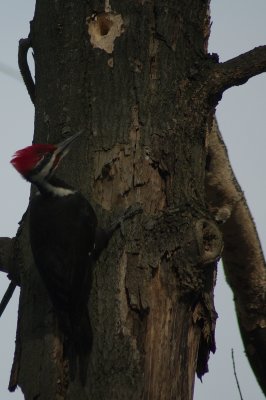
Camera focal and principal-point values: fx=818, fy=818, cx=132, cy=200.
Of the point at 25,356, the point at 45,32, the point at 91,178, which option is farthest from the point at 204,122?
the point at 25,356

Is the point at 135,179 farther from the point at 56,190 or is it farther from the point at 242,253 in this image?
the point at 242,253

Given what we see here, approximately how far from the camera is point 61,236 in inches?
154

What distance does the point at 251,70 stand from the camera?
3604mm

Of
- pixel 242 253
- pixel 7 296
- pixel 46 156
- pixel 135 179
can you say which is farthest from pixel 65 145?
pixel 242 253

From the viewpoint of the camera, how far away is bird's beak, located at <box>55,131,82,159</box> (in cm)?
353

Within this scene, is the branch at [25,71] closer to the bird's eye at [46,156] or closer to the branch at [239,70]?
the bird's eye at [46,156]

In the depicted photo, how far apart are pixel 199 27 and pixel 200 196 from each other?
2.83ft

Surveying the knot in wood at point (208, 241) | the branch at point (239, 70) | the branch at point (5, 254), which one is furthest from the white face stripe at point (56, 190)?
the branch at point (239, 70)

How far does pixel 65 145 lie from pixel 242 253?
4.46 feet

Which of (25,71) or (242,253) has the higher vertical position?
(25,71)

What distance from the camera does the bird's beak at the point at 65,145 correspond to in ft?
11.6

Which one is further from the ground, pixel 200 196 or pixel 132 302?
pixel 200 196

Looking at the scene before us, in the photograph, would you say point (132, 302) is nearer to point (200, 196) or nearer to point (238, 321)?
point (200, 196)

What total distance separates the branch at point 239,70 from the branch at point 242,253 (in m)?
0.75
